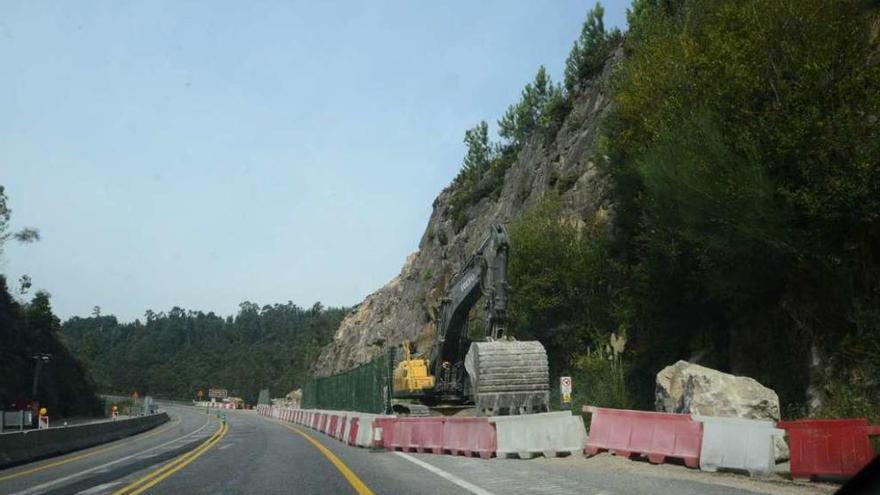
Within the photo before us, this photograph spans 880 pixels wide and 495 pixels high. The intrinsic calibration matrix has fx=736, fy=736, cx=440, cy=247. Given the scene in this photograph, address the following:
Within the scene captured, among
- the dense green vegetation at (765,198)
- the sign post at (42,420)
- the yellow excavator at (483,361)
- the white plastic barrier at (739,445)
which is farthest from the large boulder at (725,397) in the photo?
the sign post at (42,420)

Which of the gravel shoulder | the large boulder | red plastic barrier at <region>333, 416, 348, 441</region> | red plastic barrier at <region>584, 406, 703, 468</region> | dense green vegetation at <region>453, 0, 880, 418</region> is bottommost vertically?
red plastic barrier at <region>333, 416, 348, 441</region>

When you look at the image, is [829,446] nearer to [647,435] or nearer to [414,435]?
[647,435]

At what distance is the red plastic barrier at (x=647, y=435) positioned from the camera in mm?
10820

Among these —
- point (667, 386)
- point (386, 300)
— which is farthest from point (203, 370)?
point (667, 386)

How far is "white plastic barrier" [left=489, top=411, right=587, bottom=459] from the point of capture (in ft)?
43.8

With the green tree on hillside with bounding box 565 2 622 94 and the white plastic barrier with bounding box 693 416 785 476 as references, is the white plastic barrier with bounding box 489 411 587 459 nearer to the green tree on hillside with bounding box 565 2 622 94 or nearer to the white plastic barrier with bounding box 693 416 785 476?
the white plastic barrier with bounding box 693 416 785 476

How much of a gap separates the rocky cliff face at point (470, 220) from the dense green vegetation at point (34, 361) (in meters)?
31.8

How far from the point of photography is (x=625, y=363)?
89.6 ft

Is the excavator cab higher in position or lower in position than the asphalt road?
higher

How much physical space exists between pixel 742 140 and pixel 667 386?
6170mm

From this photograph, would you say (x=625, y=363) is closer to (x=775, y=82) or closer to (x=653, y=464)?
(x=775, y=82)

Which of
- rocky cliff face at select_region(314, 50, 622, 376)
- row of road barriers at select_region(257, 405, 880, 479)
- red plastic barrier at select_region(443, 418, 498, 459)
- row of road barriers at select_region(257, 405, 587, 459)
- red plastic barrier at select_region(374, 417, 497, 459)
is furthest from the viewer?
rocky cliff face at select_region(314, 50, 622, 376)

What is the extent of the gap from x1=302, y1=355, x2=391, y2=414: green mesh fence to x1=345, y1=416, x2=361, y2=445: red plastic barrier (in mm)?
6310

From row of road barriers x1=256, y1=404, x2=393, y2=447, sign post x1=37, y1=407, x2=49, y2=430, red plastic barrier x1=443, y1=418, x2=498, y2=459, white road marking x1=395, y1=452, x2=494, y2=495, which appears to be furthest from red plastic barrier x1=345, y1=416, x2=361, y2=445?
sign post x1=37, y1=407, x2=49, y2=430
